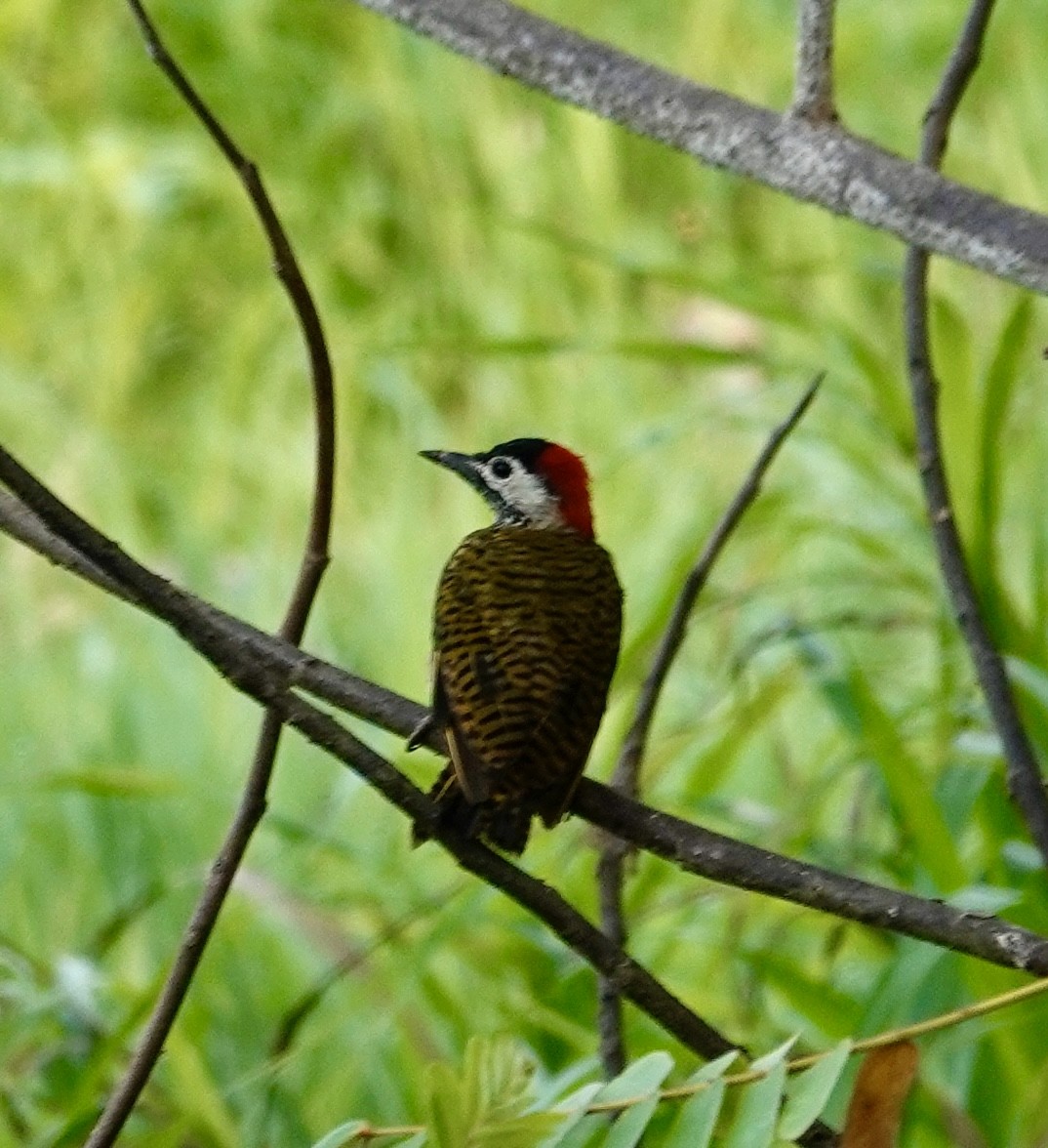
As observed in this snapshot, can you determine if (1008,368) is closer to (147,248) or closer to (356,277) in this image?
(356,277)

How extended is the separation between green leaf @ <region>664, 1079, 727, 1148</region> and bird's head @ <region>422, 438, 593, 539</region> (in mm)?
1044

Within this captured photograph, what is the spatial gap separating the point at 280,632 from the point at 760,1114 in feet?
1.76

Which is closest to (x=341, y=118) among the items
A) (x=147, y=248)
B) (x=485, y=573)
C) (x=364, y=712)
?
(x=147, y=248)

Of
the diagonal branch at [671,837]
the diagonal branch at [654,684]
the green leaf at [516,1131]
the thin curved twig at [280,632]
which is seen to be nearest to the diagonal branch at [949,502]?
the diagonal branch at [654,684]

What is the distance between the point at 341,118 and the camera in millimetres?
6098

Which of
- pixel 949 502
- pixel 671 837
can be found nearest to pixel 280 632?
pixel 671 837

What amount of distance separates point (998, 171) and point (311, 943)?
301 cm

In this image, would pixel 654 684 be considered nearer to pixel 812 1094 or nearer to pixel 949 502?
pixel 949 502

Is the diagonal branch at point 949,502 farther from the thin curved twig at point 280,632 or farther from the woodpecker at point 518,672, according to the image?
the thin curved twig at point 280,632

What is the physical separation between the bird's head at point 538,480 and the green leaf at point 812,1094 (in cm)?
105

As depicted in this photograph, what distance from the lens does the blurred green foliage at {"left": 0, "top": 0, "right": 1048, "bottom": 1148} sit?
7.46 feet

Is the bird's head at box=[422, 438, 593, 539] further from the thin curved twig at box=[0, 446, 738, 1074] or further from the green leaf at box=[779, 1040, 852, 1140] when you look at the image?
the green leaf at box=[779, 1040, 852, 1140]

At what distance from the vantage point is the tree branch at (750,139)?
127 centimetres

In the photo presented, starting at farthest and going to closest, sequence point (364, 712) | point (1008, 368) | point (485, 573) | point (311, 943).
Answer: point (311, 943) → point (1008, 368) → point (485, 573) → point (364, 712)
